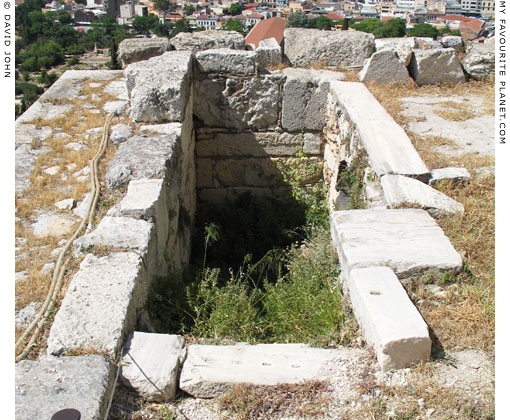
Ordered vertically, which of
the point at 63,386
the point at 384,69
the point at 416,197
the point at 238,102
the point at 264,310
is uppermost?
the point at 384,69

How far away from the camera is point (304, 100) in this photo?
19.3 feet

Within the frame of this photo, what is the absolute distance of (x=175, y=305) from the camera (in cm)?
322

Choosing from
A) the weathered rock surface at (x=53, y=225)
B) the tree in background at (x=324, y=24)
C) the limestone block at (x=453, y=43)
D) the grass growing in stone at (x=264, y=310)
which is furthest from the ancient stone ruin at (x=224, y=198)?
the tree in background at (x=324, y=24)

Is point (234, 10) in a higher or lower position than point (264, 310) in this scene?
higher

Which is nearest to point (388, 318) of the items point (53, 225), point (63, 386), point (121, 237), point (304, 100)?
point (63, 386)

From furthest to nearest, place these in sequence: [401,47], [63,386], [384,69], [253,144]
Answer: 1. [401,47]
2. [384,69]
3. [253,144]
4. [63,386]

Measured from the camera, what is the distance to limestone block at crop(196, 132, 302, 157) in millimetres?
6078

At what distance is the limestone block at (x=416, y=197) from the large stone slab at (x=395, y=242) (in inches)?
3.8

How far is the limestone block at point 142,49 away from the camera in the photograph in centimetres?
679

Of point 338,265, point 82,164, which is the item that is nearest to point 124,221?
point 338,265

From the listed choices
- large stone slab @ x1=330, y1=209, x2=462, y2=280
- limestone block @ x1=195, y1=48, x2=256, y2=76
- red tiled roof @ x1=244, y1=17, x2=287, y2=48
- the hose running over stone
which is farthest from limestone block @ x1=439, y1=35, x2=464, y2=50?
red tiled roof @ x1=244, y1=17, x2=287, y2=48

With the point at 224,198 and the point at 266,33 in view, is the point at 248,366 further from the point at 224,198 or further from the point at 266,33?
the point at 266,33

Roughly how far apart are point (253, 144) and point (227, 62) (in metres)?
1.06
